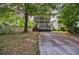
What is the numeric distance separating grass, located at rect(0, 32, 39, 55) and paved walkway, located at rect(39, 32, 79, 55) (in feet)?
0.25

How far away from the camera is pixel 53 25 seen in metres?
2.64

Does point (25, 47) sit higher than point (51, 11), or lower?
lower

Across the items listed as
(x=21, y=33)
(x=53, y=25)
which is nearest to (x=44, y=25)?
(x=53, y=25)

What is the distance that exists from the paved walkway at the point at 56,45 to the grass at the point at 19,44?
8cm

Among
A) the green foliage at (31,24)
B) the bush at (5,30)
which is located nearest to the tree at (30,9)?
the green foliage at (31,24)

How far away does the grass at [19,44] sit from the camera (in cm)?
260

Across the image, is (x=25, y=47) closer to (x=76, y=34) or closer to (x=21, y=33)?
(x=21, y=33)

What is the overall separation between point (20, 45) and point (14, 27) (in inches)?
8.9

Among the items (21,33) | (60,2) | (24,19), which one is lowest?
(21,33)

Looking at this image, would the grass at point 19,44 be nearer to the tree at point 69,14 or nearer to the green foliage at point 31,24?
the green foliage at point 31,24

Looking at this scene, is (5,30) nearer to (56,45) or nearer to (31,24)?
(31,24)

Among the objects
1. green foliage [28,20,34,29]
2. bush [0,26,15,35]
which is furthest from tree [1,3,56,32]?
bush [0,26,15,35]

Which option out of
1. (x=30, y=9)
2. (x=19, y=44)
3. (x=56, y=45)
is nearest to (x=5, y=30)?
(x=19, y=44)

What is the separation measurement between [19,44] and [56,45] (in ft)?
1.45
